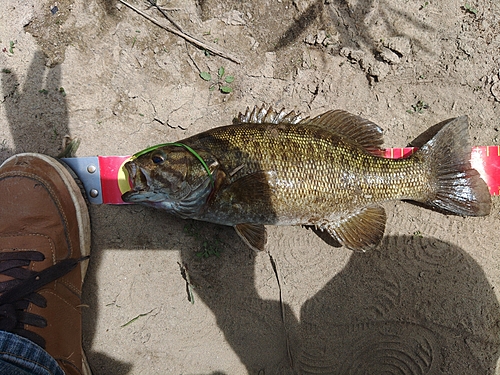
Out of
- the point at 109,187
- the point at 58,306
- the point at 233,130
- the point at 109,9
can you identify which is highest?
the point at 109,9

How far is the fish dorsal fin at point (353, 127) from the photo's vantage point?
2.76 meters

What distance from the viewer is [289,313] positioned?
2930mm

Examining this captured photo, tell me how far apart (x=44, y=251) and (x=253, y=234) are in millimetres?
1584

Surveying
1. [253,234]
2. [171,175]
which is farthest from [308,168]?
[171,175]

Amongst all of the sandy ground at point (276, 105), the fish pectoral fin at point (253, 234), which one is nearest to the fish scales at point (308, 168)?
the fish pectoral fin at point (253, 234)

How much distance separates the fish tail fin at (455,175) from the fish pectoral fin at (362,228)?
0.43 meters

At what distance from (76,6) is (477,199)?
355 centimetres

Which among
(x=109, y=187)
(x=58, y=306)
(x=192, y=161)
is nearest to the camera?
(x=192, y=161)

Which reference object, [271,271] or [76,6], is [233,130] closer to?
[271,271]

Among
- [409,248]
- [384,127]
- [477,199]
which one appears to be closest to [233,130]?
[384,127]

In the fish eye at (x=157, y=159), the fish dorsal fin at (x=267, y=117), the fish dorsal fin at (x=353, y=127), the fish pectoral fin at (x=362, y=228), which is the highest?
the fish dorsal fin at (x=267, y=117)

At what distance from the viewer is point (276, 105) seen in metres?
2.98

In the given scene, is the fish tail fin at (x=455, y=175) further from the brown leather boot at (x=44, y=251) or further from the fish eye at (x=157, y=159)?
the brown leather boot at (x=44, y=251)

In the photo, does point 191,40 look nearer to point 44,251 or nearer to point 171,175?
point 171,175
